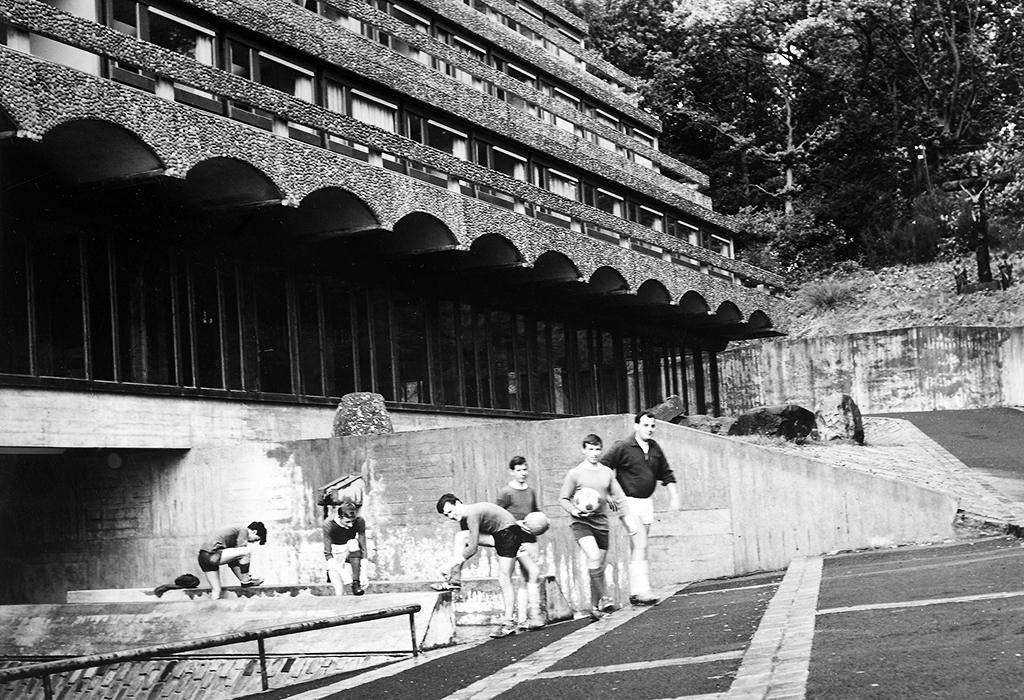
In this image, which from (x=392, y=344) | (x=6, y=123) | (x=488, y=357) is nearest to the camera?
(x=6, y=123)

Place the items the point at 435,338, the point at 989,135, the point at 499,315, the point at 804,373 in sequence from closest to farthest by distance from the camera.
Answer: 1. the point at 435,338
2. the point at 499,315
3. the point at 804,373
4. the point at 989,135

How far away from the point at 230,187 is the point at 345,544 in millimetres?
7164

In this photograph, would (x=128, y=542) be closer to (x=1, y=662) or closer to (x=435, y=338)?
(x=1, y=662)

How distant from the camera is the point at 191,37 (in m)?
23.8

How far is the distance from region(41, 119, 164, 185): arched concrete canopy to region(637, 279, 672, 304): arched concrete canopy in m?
18.2

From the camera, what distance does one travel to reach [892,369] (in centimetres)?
4284

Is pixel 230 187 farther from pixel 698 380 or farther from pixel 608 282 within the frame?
pixel 698 380

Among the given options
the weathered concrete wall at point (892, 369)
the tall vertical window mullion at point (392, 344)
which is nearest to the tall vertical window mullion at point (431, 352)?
the tall vertical window mullion at point (392, 344)

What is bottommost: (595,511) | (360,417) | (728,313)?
(595,511)

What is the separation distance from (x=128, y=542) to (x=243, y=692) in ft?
22.9

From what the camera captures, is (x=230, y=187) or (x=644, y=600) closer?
(x=644, y=600)

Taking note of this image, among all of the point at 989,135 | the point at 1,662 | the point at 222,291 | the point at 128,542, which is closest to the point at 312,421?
the point at 222,291

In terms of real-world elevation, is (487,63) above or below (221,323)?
above

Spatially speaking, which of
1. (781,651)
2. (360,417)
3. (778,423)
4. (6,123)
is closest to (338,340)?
(360,417)
